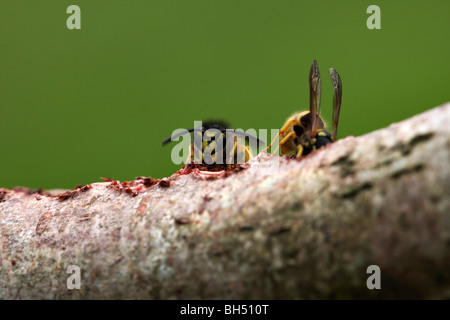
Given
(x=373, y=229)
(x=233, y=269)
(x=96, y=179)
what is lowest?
(x=233, y=269)

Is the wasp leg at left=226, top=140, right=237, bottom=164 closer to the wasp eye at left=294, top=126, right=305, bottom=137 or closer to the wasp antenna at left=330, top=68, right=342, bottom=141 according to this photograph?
the wasp eye at left=294, top=126, right=305, bottom=137

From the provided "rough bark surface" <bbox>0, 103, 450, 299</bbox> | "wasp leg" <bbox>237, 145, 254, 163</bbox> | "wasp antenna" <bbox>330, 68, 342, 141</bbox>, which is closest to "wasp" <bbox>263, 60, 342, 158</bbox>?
"wasp antenna" <bbox>330, 68, 342, 141</bbox>

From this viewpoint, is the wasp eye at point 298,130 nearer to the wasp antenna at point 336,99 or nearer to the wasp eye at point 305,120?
the wasp eye at point 305,120

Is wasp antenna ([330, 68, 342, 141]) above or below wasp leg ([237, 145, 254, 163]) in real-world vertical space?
above

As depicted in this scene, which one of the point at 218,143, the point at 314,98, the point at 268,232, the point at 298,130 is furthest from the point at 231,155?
the point at 268,232

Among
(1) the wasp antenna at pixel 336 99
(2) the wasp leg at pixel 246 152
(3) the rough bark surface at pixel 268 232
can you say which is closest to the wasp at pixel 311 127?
(1) the wasp antenna at pixel 336 99
